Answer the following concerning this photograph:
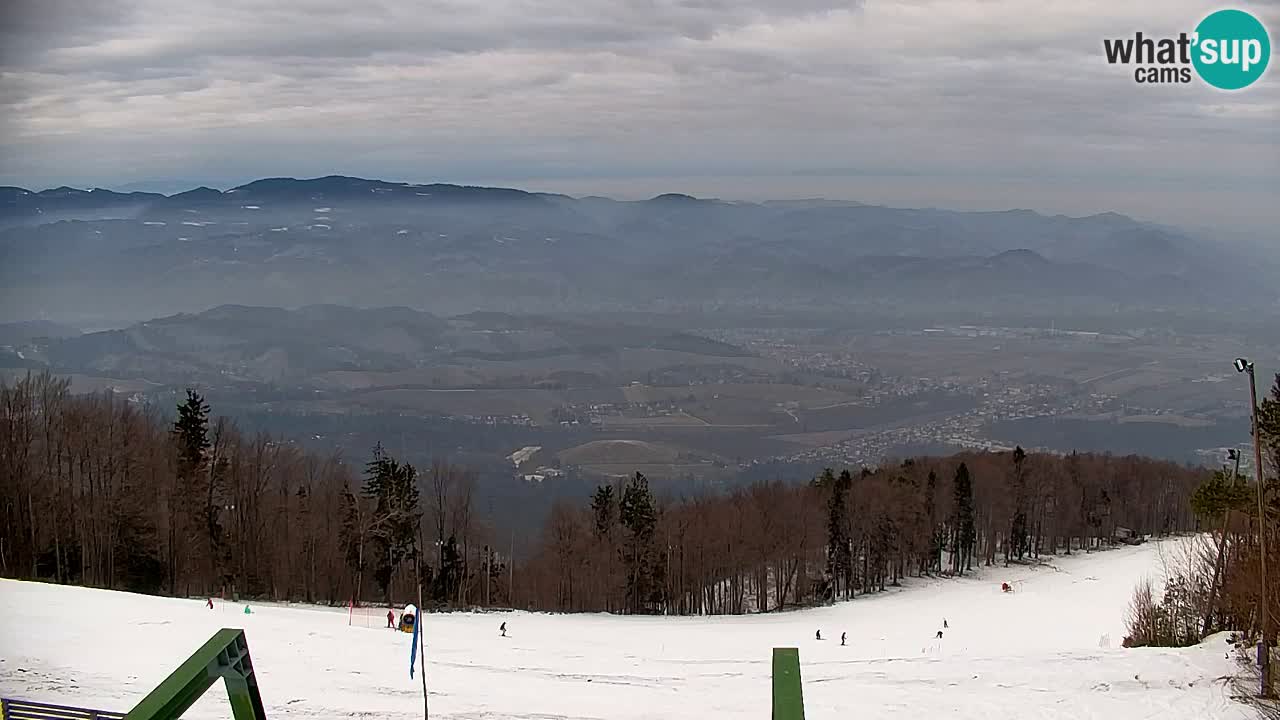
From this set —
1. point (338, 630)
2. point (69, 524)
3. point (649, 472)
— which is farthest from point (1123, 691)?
point (649, 472)

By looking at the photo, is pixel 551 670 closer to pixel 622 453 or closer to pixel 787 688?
pixel 787 688

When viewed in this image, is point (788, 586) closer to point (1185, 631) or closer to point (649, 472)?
point (1185, 631)

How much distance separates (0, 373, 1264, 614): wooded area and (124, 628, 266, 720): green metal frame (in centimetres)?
3520

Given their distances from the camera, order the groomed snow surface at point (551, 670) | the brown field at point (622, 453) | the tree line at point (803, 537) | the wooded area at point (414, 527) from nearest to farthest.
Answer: the groomed snow surface at point (551, 670) → the wooded area at point (414, 527) → the tree line at point (803, 537) → the brown field at point (622, 453)

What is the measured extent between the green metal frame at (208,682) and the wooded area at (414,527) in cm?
3520

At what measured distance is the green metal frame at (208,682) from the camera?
4.41 meters

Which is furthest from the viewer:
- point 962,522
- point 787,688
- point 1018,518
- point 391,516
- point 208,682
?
point 1018,518

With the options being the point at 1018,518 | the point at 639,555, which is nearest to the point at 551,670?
the point at 639,555

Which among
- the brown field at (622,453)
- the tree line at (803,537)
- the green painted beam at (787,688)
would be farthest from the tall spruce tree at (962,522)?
the brown field at (622,453)

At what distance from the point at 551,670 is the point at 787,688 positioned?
20671 millimetres

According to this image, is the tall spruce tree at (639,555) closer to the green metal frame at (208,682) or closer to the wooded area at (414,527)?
the wooded area at (414,527)

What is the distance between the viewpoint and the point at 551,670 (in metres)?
23.8

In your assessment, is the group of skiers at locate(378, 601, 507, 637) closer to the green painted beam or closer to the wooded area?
the wooded area

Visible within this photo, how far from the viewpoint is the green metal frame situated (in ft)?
14.5
